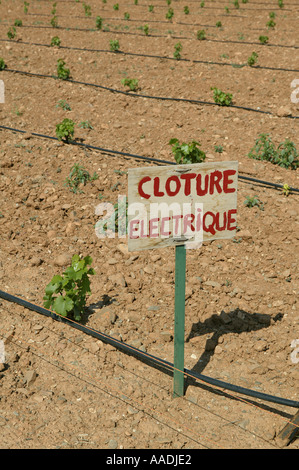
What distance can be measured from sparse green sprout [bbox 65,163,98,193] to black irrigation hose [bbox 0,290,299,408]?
194cm

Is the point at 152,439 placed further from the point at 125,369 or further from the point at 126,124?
the point at 126,124

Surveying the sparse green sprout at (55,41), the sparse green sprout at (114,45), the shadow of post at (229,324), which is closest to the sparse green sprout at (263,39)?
the sparse green sprout at (114,45)

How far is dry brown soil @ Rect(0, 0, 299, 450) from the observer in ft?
9.82

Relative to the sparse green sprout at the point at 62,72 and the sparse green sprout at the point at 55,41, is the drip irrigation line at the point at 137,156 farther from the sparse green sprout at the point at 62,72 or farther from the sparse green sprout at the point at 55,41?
the sparse green sprout at the point at 55,41

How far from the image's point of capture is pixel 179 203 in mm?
2705

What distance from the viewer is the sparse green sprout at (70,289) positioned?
350 cm

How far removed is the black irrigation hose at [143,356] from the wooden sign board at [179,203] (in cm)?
89

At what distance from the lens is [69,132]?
635 centimetres

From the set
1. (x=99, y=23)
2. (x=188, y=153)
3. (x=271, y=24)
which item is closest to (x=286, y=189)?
(x=188, y=153)

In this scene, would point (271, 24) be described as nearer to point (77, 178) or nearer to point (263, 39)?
point (263, 39)

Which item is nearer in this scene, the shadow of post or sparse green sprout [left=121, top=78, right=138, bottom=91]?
the shadow of post

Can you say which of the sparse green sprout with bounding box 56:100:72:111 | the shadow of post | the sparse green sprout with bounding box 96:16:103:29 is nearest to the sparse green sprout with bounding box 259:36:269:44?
the sparse green sprout with bounding box 96:16:103:29

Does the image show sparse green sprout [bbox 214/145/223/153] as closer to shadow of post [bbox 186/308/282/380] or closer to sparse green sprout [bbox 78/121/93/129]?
sparse green sprout [bbox 78/121/93/129]

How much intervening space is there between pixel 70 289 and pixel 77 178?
229 cm
